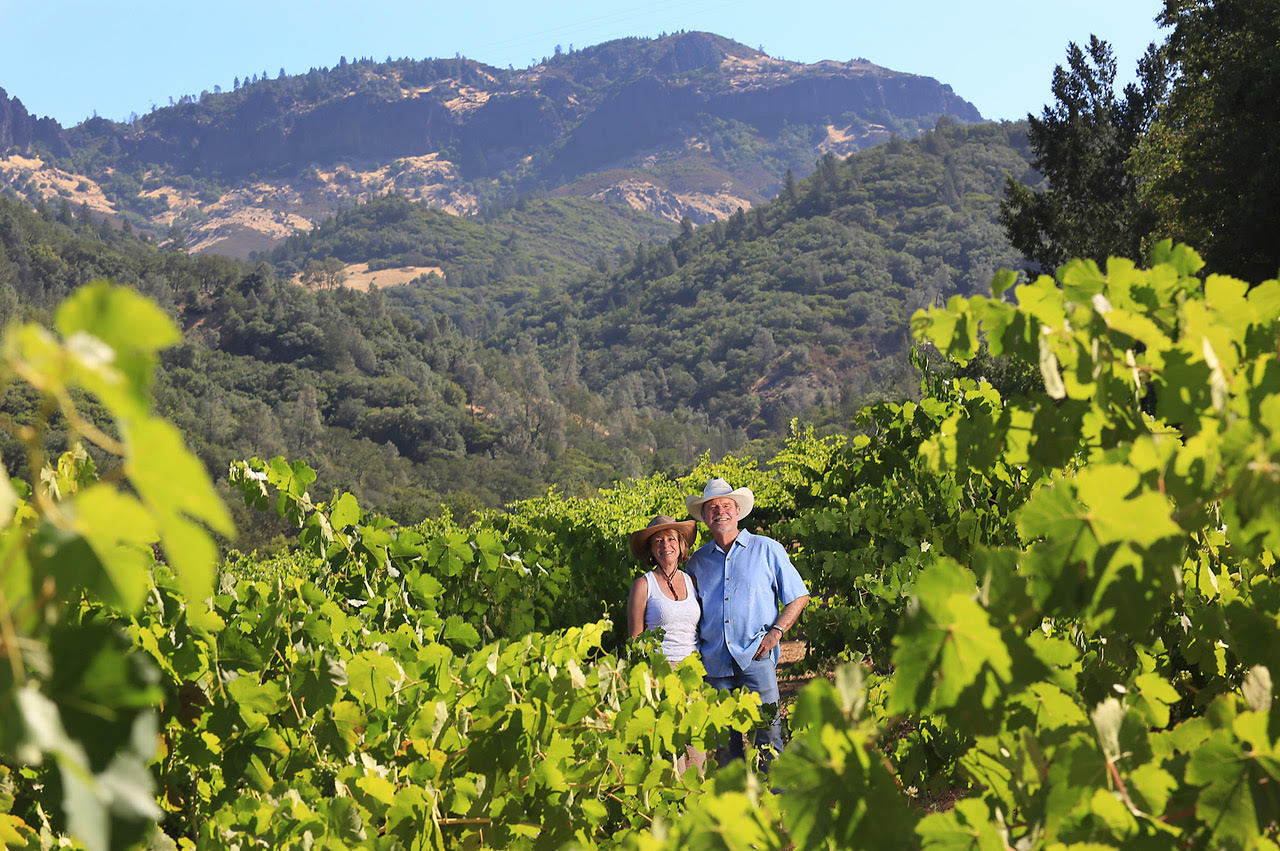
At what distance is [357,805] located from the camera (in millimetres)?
1698

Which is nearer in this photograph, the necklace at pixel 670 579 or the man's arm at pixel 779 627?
the man's arm at pixel 779 627

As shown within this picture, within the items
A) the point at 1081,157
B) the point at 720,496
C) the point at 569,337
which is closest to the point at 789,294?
the point at 569,337

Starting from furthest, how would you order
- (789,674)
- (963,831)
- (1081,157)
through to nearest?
(1081,157) < (789,674) < (963,831)

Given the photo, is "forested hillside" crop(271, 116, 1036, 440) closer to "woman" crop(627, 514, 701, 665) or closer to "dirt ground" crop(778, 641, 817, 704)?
"dirt ground" crop(778, 641, 817, 704)

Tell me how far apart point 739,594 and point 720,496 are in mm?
491

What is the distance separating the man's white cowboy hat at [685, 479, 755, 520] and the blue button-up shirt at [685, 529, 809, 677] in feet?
0.85

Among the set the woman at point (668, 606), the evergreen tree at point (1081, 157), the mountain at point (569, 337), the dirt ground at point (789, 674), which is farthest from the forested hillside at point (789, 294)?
the woman at point (668, 606)

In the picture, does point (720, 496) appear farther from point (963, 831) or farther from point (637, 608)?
point (963, 831)

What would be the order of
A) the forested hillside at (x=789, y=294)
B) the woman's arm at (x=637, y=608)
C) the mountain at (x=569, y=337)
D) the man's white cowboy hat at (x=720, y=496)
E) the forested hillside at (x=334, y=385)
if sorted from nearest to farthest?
1. the woman's arm at (x=637, y=608)
2. the man's white cowboy hat at (x=720, y=496)
3. the forested hillside at (x=334, y=385)
4. the mountain at (x=569, y=337)
5. the forested hillside at (x=789, y=294)

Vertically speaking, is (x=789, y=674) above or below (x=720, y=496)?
below

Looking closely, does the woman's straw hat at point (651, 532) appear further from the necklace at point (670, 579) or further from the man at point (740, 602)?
the man at point (740, 602)

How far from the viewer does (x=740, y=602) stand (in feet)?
14.8

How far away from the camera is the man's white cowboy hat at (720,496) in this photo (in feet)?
15.9

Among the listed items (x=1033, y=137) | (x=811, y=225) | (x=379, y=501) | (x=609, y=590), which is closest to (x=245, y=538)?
(x=379, y=501)
